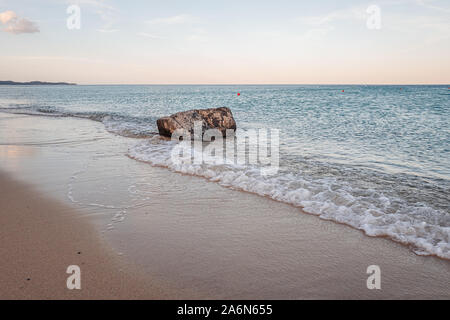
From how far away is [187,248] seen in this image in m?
3.38

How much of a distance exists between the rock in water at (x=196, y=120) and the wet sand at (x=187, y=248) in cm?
598

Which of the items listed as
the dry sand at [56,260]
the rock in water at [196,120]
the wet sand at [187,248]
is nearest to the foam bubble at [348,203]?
the wet sand at [187,248]

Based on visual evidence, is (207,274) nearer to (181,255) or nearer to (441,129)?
(181,255)

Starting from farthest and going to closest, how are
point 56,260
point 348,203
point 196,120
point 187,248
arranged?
point 196,120
point 348,203
point 187,248
point 56,260

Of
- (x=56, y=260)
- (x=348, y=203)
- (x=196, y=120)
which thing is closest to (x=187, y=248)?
(x=56, y=260)

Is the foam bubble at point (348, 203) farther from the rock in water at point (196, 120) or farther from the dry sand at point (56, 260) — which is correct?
the rock in water at point (196, 120)

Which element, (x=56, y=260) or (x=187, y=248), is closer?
(x=56, y=260)

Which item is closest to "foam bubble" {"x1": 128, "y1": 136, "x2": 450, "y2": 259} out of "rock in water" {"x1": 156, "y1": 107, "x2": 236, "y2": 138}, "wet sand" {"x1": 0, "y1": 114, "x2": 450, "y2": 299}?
"wet sand" {"x1": 0, "y1": 114, "x2": 450, "y2": 299}

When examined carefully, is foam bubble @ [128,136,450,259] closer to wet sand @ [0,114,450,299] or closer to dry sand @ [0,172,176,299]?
wet sand @ [0,114,450,299]

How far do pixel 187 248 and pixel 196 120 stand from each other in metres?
9.08

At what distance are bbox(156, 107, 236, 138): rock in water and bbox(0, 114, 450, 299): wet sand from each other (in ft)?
19.6

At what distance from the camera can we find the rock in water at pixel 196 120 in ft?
37.9

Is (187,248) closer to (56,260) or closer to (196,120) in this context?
(56,260)

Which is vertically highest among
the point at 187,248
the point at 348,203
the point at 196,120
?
the point at 196,120
